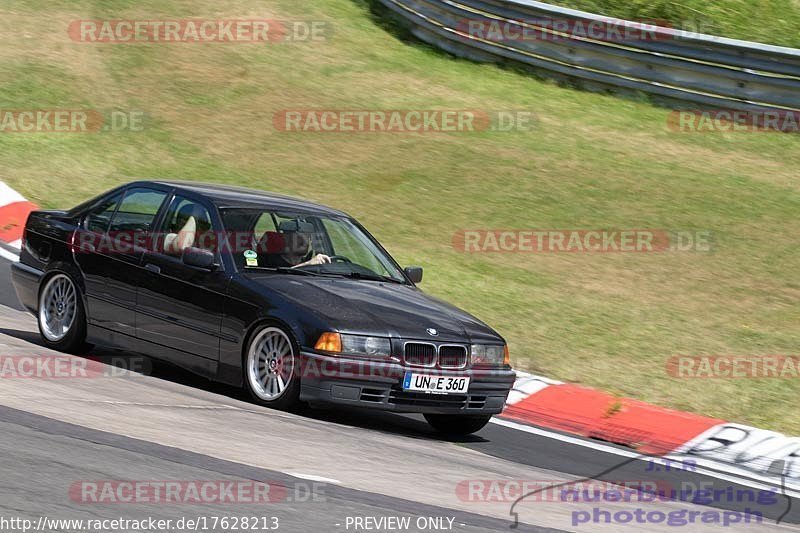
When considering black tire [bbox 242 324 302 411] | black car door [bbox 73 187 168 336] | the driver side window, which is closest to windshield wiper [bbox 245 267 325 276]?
the driver side window

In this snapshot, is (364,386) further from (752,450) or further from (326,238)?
(752,450)

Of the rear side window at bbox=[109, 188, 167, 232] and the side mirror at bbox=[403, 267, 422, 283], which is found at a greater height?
the rear side window at bbox=[109, 188, 167, 232]

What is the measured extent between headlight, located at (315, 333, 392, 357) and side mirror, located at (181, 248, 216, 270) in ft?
3.87

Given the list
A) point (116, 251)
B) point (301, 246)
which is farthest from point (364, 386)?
point (116, 251)

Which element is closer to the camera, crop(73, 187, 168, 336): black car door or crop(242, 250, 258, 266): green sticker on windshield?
crop(242, 250, 258, 266): green sticker on windshield

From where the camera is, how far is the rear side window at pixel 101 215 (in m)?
9.46

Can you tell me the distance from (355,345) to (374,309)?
1.36 feet

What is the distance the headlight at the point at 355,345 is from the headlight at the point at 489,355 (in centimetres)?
71

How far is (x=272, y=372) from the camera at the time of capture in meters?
8.16

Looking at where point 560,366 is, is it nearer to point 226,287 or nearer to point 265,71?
point 226,287

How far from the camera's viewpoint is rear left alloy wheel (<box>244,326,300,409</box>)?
26.2 feet

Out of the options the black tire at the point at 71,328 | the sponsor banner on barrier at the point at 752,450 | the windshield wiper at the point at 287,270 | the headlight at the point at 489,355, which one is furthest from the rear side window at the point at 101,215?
the sponsor banner on barrier at the point at 752,450

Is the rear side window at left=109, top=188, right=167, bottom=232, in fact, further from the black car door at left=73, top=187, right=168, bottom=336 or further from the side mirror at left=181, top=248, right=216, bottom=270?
the side mirror at left=181, top=248, right=216, bottom=270

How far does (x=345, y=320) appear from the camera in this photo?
797cm
